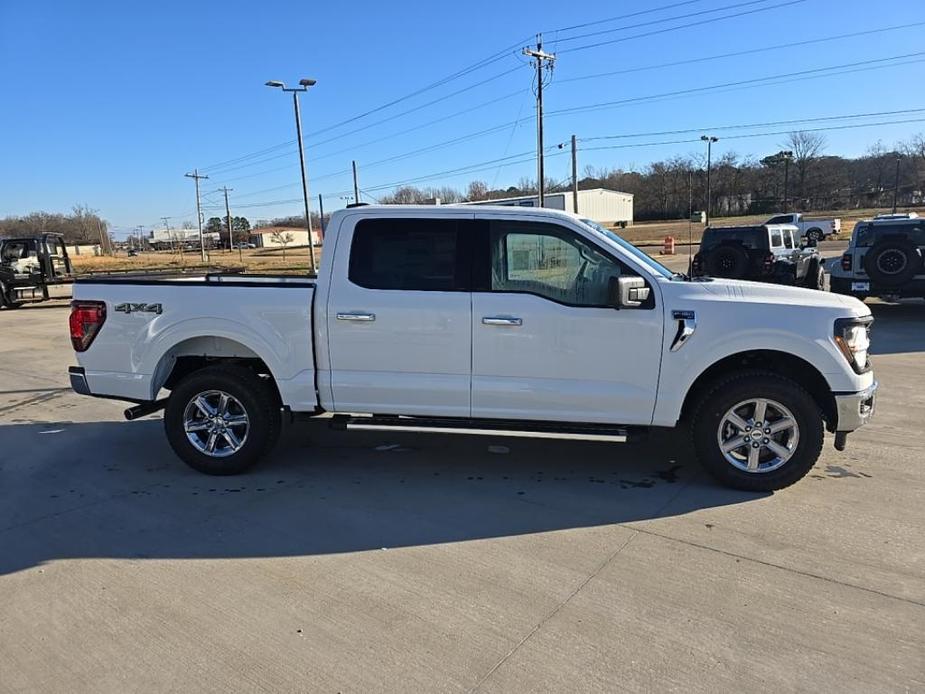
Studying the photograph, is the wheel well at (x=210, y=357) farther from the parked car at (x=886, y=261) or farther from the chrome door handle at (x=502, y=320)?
the parked car at (x=886, y=261)

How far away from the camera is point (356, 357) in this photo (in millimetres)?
4840

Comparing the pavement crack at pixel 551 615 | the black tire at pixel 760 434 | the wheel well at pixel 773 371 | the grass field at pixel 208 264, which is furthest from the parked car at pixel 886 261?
the grass field at pixel 208 264

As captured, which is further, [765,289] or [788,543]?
[765,289]

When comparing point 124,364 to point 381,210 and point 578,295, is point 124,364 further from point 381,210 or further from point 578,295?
point 578,295

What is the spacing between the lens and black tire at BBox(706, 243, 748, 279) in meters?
17.2

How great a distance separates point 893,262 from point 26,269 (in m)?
23.8

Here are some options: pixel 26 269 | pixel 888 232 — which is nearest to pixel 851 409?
pixel 888 232

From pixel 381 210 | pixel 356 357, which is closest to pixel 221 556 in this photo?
pixel 356 357

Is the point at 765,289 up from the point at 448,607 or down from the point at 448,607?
up

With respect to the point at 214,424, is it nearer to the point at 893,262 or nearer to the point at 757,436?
the point at 757,436

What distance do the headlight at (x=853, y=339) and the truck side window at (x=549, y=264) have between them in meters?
1.49

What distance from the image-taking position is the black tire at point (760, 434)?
14.5 feet

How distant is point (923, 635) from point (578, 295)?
2654mm

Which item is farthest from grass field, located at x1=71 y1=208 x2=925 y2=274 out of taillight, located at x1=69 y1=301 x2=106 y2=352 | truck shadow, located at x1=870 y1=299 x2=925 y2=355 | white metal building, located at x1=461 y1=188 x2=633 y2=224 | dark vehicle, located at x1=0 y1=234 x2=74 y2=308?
taillight, located at x1=69 y1=301 x2=106 y2=352
